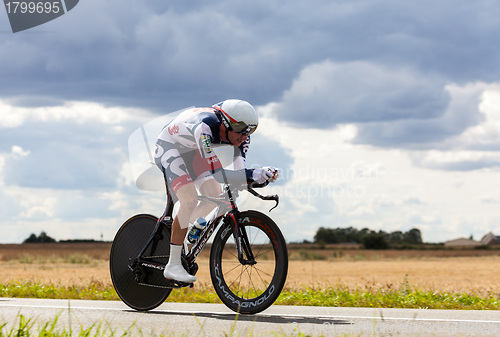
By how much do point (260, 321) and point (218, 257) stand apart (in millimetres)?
916

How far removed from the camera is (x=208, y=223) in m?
6.36

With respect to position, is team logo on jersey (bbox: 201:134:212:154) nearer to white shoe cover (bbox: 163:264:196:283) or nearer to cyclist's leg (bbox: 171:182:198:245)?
cyclist's leg (bbox: 171:182:198:245)

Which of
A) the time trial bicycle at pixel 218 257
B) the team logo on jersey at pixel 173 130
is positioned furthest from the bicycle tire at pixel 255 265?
the team logo on jersey at pixel 173 130

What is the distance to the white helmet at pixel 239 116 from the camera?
6.17 m

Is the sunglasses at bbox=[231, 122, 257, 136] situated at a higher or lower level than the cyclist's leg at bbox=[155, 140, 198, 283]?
higher

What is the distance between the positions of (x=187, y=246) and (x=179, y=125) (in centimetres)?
148

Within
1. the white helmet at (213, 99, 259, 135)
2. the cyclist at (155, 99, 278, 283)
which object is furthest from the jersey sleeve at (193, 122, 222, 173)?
the white helmet at (213, 99, 259, 135)

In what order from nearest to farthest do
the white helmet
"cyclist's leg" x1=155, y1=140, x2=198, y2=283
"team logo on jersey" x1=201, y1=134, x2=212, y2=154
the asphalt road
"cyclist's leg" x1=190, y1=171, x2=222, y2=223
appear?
1. the asphalt road
2. "team logo on jersey" x1=201, y1=134, x2=212, y2=154
3. the white helmet
4. "cyclist's leg" x1=155, y1=140, x2=198, y2=283
5. "cyclist's leg" x1=190, y1=171, x2=222, y2=223

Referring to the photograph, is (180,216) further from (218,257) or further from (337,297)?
Answer: (337,297)

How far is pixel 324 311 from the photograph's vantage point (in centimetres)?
686

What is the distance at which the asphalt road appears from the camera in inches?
199

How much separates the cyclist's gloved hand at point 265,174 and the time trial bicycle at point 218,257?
169 mm

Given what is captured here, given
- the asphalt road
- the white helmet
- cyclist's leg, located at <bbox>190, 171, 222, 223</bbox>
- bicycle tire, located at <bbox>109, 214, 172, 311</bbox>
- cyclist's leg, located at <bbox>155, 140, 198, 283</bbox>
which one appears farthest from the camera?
bicycle tire, located at <bbox>109, 214, 172, 311</bbox>

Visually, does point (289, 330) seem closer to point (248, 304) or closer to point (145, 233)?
point (248, 304)
